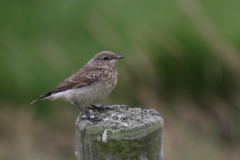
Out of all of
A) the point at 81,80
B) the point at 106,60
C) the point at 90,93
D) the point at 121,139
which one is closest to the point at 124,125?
the point at 121,139

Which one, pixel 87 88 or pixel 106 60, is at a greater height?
pixel 106 60

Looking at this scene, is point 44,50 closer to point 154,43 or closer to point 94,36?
point 94,36

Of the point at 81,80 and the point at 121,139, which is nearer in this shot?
the point at 121,139

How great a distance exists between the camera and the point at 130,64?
5020 millimetres

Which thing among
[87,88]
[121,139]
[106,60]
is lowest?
[121,139]

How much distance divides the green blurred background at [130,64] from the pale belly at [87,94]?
4.28 feet

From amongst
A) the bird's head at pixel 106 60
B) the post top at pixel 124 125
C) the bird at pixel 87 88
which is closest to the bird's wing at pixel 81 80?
the bird at pixel 87 88

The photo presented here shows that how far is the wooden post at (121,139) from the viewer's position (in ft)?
6.66

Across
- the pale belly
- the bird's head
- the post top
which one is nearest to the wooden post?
the post top

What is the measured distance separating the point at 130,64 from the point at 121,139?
3.06m

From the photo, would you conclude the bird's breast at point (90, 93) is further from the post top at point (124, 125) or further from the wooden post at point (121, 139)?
the wooden post at point (121, 139)

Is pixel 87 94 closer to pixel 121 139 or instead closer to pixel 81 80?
pixel 81 80

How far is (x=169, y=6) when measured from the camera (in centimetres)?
546

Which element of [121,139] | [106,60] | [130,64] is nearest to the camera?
[121,139]
